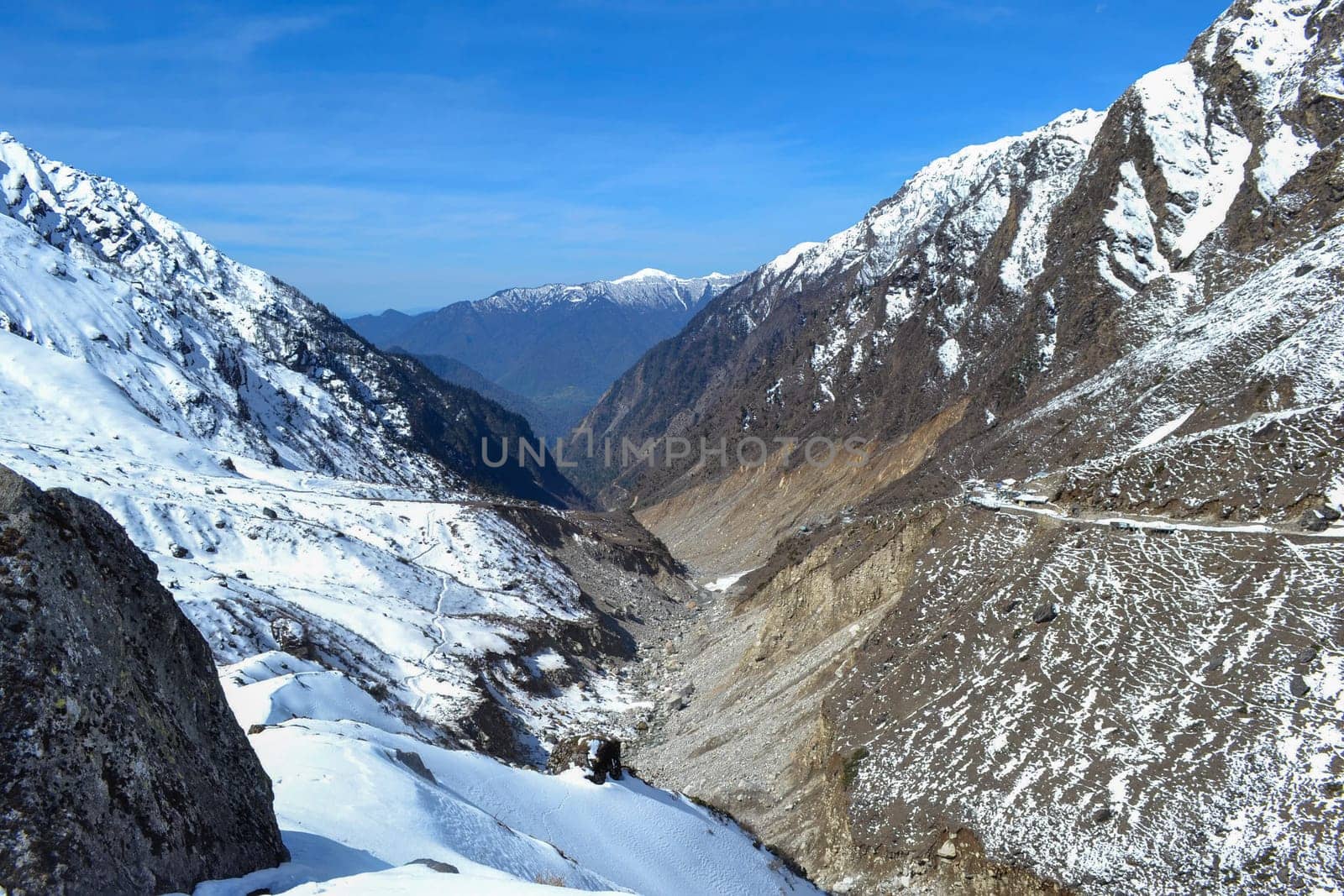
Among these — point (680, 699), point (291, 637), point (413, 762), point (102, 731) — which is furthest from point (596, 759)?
point (680, 699)

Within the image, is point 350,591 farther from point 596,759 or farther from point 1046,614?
point 1046,614

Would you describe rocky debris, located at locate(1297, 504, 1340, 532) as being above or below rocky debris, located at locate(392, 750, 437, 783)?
above

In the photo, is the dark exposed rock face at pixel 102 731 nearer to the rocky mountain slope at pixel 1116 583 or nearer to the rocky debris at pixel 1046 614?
the rocky mountain slope at pixel 1116 583

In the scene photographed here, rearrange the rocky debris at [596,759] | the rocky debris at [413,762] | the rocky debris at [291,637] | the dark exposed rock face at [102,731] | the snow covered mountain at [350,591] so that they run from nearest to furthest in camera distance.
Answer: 1. the dark exposed rock face at [102,731]
2. the snow covered mountain at [350,591]
3. the rocky debris at [413,762]
4. the rocky debris at [596,759]
5. the rocky debris at [291,637]

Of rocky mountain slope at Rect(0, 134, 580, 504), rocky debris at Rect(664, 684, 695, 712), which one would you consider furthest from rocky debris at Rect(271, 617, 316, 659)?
rocky mountain slope at Rect(0, 134, 580, 504)

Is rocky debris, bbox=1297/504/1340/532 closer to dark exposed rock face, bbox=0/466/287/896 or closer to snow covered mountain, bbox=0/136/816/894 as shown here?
snow covered mountain, bbox=0/136/816/894

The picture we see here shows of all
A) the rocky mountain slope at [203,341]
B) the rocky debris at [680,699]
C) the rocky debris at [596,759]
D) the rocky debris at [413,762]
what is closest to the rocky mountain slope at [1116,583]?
the rocky debris at [680,699]
